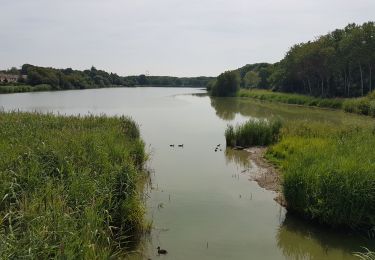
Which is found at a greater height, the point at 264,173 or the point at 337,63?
the point at 337,63

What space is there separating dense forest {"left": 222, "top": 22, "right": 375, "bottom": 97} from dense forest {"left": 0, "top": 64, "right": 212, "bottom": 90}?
192 feet

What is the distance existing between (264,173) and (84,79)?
4555 inches

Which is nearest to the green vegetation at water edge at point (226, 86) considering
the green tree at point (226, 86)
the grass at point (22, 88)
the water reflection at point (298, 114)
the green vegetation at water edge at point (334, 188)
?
the green tree at point (226, 86)

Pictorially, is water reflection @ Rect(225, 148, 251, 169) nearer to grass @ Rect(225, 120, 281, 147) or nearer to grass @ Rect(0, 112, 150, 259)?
grass @ Rect(225, 120, 281, 147)

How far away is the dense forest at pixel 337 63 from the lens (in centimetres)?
4522

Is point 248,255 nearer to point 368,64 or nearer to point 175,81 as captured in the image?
point 368,64

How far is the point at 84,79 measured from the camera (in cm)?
12362

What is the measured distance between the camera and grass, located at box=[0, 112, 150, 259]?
5.11 meters

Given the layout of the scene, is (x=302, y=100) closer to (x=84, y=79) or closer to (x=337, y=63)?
(x=337, y=63)

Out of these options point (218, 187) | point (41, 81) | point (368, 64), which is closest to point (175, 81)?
point (41, 81)

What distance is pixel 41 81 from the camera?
9488cm

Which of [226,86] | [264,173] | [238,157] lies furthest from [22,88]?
[264,173]

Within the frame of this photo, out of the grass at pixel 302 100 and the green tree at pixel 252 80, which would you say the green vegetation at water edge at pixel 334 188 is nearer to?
the grass at pixel 302 100

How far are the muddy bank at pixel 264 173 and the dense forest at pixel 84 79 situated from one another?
8389cm
